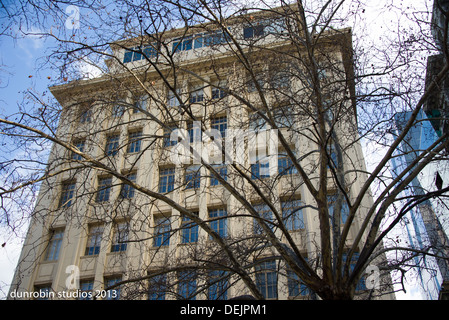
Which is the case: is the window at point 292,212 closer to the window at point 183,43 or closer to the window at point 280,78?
the window at point 280,78

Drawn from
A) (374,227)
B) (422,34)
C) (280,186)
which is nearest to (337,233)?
(374,227)

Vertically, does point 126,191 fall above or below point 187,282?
above

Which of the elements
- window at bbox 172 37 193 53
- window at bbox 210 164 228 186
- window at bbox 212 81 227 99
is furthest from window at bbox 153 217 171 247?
window at bbox 172 37 193 53

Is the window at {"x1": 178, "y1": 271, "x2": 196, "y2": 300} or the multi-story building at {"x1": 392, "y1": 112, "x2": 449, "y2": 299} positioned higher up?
the multi-story building at {"x1": 392, "y1": 112, "x2": 449, "y2": 299}

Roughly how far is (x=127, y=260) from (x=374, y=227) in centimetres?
1453

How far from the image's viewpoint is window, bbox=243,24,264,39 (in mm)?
7820

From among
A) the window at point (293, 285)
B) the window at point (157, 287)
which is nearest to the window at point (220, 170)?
the window at point (157, 287)

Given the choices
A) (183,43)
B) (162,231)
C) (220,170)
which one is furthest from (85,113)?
(162,231)

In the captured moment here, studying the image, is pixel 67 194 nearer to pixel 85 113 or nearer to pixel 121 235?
pixel 121 235

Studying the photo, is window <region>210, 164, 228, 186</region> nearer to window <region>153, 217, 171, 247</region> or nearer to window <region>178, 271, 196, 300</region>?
window <region>153, 217, 171, 247</region>

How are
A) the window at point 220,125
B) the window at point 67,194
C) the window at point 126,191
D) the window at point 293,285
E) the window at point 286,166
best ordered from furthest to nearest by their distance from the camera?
the window at point 220,125 < the window at point 293,285 < the window at point 286,166 < the window at point 126,191 < the window at point 67,194

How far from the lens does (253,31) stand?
8.15m

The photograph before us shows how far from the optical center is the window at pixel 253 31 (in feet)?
25.7
